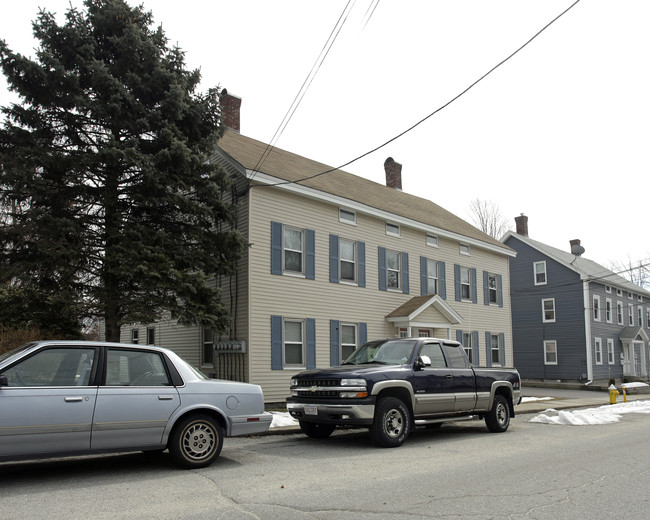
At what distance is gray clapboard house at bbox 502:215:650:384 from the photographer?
33.1 m

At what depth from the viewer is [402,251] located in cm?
2150

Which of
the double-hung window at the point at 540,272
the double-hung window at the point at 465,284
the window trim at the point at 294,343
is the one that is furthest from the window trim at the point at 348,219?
the double-hung window at the point at 540,272

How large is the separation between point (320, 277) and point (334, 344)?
220 cm

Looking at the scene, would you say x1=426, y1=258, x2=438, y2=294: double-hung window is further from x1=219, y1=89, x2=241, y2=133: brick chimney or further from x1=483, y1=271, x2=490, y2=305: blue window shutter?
x1=219, y1=89, x2=241, y2=133: brick chimney

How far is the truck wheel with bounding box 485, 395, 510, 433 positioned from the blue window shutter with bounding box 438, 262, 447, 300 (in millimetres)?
11193

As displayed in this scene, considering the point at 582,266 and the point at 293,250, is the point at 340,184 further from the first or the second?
the point at 582,266

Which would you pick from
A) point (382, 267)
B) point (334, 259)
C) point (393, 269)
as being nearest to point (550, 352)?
point (393, 269)

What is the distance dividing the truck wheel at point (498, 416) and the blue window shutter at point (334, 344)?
22.8ft

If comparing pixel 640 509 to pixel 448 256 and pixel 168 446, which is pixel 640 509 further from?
pixel 448 256

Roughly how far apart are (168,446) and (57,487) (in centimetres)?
133

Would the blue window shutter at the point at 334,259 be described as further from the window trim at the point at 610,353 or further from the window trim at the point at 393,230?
the window trim at the point at 610,353

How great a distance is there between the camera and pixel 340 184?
21125 millimetres

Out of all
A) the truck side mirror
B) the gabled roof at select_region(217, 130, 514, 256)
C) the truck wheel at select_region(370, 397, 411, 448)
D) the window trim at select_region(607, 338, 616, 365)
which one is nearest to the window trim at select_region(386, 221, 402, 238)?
the gabled roof at select_region(217, 130, 514, 256)

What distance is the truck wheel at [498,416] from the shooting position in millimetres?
11586
